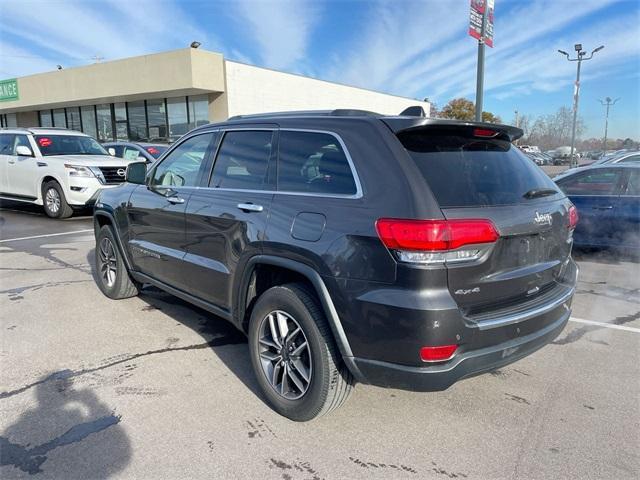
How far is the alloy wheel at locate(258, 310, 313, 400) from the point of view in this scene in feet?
9.37

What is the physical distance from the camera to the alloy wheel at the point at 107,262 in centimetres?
510

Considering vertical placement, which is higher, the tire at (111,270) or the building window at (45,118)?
the building window at (45,118)

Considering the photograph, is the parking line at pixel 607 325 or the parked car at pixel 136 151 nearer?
the parking line at pixel 607 325

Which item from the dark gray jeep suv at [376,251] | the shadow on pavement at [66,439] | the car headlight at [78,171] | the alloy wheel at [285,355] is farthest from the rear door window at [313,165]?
the car headlight at [78,171]

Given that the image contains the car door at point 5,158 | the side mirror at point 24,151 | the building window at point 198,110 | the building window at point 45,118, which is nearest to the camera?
the side mirror at point 24,151

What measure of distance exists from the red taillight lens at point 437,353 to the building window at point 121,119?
29430 millimetres

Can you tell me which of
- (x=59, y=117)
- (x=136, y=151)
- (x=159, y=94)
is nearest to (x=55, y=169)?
(x=136, y=151)

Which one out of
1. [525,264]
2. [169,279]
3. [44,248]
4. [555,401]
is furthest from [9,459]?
[44,248]

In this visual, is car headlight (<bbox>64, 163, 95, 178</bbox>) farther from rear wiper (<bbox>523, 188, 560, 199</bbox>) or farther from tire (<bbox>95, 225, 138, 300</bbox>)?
rear wiper (<bbox>523, 188, 560, 199</bbox>)

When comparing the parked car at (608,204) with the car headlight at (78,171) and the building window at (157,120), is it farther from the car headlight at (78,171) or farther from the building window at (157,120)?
the building window at (157,120)

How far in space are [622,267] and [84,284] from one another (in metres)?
Answer: 7.28

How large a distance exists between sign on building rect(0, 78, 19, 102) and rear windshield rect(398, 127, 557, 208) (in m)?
35.6

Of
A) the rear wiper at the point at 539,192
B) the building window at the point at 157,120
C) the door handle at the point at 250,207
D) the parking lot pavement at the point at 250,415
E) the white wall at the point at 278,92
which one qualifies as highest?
the white wall at the point at 278,92

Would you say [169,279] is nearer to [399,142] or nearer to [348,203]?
[348,203]
